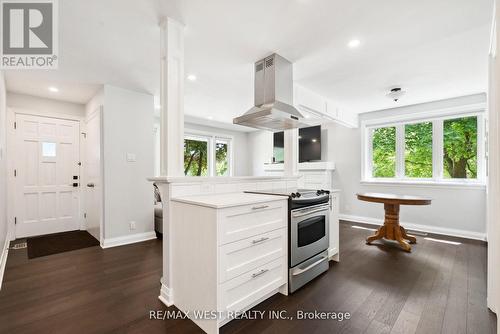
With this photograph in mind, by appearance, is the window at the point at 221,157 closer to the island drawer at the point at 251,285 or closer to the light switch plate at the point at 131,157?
the light switch plate at the point at 131,157

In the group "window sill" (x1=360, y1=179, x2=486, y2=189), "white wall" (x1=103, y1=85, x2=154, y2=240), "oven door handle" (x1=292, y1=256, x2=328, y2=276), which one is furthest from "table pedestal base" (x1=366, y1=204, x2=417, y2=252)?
"white wall" (x1=103, y1=85, x2=154, y2=240)

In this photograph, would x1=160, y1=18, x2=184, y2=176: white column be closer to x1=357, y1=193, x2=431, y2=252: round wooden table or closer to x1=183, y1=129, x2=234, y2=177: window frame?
x1=357, y1=193, x2=431, y2=252: round wooden table

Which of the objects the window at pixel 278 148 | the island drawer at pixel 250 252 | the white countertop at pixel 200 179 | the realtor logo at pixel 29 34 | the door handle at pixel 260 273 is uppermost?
the realtor logo at pixel 29 34

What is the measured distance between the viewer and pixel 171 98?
201cm

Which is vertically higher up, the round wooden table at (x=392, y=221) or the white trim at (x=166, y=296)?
the round wooden table at (x=392, y=221)

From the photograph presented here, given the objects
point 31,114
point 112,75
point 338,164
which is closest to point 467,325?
point 338,164

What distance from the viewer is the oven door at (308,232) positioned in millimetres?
2117

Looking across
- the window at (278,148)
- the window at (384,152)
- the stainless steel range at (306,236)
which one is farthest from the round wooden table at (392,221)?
the window at (278,148)

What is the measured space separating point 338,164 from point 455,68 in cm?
289

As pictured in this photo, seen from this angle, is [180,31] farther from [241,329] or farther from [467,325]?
[467,325]

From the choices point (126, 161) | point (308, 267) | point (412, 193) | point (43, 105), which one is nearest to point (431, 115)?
point (412, 193)

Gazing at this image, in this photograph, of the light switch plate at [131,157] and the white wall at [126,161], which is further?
the light switch plate at [131,157]

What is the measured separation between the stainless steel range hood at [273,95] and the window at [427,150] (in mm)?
3108

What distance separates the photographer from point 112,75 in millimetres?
3107
